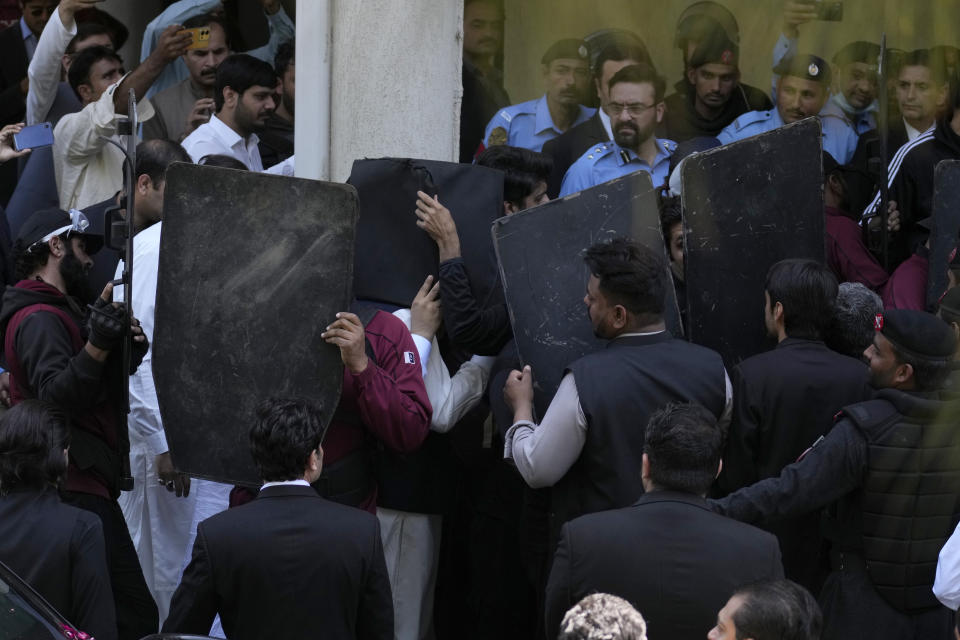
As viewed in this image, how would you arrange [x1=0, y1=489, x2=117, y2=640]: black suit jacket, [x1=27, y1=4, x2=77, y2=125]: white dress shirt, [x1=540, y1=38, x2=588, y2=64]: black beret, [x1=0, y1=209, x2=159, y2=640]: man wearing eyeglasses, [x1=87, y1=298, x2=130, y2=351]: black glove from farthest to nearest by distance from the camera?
[x1=540, y1=38, x2=588, y2=64]: black beret
[x1=27, y1=4, x2=77, y2=125]: white dress shirt
[x1=0, y1=209, x2=159, y2=640]: man wearing eyeglasses
[x1=87, y1=298, x2=130, y2=351]: black glove
[x1=0, y1=489, x2=117, y2=640]: black suit jacket

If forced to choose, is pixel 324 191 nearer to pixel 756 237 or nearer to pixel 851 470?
pixel 756 237

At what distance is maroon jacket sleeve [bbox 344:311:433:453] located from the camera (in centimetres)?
474

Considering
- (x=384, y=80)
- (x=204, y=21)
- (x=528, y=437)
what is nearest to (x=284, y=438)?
(x=528, y=437)

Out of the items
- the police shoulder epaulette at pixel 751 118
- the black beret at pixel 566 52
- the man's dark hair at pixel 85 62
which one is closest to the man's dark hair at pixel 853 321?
the police shoulder epaulette at pixel 751 118

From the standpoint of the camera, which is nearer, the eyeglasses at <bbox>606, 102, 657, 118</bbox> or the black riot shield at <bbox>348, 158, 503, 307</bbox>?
the black riot shield at <bbox>348, 158, 503, 307</bbox>

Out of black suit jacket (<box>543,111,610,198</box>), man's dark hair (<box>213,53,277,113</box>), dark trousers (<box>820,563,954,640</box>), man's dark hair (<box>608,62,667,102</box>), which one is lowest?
dark trousers (<box>820,563,954,640</box>)

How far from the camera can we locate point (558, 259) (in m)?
4.97

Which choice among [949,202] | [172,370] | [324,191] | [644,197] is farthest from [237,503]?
[949,202]

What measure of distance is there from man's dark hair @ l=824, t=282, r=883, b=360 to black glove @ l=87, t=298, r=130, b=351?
7.70 feet

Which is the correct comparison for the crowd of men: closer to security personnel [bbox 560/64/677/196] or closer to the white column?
security personnel [bbox 560/64/677/196]

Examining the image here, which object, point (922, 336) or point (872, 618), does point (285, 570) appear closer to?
point (872, 618)

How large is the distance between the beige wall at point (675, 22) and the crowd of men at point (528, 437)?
724 millimetres

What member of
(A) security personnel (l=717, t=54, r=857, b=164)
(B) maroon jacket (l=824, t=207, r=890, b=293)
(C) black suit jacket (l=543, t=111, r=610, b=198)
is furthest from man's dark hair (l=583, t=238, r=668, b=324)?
(A) security personnel (l=717, t=54, r=857, b=164)

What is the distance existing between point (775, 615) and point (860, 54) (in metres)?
4.94
